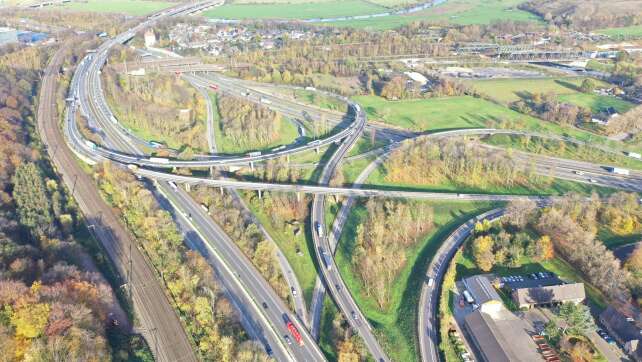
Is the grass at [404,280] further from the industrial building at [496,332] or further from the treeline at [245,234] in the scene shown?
the treeline at [245,234]

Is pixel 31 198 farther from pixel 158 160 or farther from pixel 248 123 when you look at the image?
pixel 248 123

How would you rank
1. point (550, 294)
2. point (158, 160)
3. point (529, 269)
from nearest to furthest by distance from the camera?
point (550, 294)
point (529, 269)
point (158, 160)

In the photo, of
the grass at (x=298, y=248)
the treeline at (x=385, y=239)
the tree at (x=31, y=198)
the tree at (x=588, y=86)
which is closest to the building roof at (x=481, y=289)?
the treeline at (x=385, y=239)

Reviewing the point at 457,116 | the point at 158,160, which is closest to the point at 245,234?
the point at 158,160

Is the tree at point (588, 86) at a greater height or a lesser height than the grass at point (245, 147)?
greater

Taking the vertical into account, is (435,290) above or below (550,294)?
below

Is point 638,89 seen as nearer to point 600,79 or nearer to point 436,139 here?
point 600,79

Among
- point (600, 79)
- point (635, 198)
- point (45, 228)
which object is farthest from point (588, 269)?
point (600, 79)

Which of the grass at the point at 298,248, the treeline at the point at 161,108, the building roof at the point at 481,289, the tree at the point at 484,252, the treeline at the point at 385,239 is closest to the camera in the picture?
the building roof at the point at 481,289
